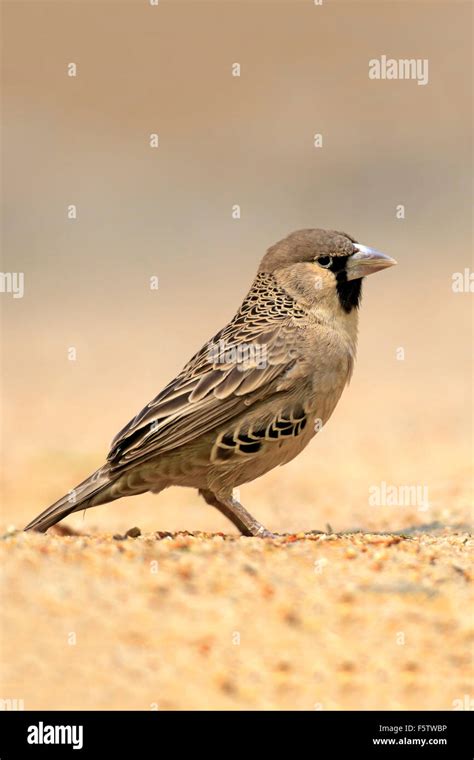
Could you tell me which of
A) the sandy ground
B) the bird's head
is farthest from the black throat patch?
the sandy ground

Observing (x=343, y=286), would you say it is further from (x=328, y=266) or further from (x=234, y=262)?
(x=234, y=262)

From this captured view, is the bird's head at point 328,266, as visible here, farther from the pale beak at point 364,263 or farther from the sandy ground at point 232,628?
the sandy ground at point 232,628

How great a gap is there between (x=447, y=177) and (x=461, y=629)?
77.6 feet

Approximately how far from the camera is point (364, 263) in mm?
7789

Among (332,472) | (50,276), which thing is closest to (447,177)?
(50,276)

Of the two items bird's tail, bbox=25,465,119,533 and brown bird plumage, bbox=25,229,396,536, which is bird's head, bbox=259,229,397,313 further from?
bird's tail, bbox=25,465,119,533

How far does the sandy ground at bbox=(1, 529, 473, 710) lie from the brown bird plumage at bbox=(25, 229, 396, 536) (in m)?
0.89

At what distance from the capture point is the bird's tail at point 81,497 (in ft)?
23.9

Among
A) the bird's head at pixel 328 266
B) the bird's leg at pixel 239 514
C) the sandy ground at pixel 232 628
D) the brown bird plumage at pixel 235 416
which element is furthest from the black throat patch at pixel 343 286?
the sandy ground at pixel 232 628

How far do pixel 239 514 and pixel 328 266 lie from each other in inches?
67.9

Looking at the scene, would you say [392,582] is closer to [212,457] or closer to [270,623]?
[270,623]

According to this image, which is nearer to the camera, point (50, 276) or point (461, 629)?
point (461, 629)

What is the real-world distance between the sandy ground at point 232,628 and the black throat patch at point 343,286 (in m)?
1.98

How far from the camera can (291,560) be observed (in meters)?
6.17
